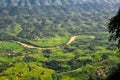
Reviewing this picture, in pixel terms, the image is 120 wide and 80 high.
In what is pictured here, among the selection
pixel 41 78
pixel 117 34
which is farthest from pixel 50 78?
pixel 117 34

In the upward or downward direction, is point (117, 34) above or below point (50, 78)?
above

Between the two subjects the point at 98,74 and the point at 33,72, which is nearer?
the point at 98,74

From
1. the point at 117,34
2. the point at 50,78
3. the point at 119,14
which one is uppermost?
the point at 119,14

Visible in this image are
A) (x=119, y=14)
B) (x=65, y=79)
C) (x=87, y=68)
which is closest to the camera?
(x=119, y=14)

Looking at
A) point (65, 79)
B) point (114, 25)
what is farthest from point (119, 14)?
point (65, 79)

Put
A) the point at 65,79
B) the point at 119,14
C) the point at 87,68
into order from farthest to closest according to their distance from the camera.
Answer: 1. the point at 87,68
2. the point at 65,79
3. the point at 119,14

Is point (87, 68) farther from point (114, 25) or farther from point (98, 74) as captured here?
point (114, 25)

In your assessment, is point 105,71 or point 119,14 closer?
point 119,14

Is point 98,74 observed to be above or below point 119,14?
below

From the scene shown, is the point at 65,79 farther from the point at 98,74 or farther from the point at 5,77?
the point at 5,77
